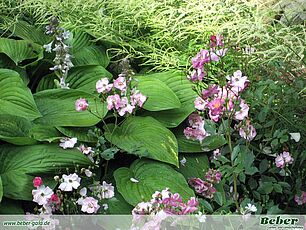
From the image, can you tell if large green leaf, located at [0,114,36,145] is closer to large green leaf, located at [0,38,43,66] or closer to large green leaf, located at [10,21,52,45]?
large green leaf, located at [0,38,43,66]

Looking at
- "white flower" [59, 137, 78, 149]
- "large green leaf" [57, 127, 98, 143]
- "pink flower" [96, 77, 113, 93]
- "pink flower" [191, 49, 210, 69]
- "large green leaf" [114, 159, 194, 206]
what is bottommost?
"large green leaf" [114, 159, 194, 206]

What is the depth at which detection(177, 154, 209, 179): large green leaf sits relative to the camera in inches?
78.4

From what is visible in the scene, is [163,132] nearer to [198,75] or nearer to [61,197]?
[198,75]

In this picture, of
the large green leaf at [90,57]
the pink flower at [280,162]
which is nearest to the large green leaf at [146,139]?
the pink flower at [280,162]

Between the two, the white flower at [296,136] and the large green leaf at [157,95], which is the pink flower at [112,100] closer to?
the large green leaf at [157,95]

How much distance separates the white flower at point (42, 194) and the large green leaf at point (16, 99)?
0.40 metres

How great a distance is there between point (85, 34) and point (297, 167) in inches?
48.2

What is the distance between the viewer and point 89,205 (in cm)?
167

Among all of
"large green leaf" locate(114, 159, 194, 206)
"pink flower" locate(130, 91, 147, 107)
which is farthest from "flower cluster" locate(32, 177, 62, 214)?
"pink flower" locate(130, 91, 147, 107)

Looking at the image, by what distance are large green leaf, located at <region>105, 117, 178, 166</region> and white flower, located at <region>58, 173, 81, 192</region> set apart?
242 millimetres

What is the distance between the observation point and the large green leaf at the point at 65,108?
195 centimetres

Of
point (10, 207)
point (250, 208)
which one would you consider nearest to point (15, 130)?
point (10, 207)

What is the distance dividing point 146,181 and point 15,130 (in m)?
0.49

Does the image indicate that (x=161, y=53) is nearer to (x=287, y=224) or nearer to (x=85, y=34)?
(x=85, y=34)
